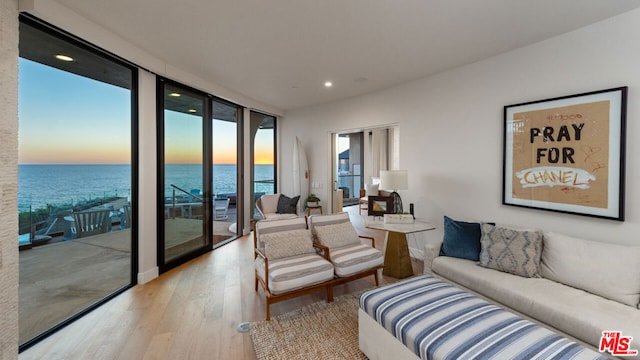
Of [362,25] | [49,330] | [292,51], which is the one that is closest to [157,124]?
[292,51]

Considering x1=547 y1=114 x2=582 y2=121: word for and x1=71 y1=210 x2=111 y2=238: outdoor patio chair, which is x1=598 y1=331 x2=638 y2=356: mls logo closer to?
x1=547 y1=114 x2=582 y2=121: word for

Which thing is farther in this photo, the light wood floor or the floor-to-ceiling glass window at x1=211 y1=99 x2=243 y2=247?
the floor-to-ceiling glass window at x1=211 y1=99 x2=243 y2=247

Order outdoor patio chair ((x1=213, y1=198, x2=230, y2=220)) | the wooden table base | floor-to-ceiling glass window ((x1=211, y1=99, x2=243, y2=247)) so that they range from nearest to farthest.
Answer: the wooden table base, floor-to-ceiling glass window ((x1=211, y1=99, x2=243, y2=247)), outdoor patio chair ((x1=213, y1=198, x2=230, y2=220))

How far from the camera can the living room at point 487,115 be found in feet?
7.40

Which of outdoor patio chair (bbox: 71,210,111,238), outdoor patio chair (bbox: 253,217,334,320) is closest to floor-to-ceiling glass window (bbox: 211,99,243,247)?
outdoor patio chair (bbox: 71,210,111,238)

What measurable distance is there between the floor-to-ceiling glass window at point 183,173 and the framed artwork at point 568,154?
4261 mm

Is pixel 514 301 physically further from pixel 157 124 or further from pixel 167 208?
pixel 157 124

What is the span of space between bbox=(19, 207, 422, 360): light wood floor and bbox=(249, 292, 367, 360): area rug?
0.39ft

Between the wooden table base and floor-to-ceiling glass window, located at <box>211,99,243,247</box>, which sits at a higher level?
floor-to-ceiling glass window, located at <box>211,99,243,247</box>

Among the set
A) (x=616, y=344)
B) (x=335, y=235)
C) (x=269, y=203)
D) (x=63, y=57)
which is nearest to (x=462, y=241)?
(x=616, y=344)

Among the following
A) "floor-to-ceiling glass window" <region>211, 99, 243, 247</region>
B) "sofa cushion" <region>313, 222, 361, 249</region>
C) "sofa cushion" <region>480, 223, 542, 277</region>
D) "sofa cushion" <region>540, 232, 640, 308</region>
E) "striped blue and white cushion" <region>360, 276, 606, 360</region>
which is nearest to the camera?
"striped blue and white cushion" <region>360, 276, 606, 360</region>

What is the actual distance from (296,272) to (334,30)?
7.81ft

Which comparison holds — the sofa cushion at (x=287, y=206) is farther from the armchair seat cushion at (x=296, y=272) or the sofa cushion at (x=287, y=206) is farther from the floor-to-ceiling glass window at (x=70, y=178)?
the floor-to-ceiling glass window at (x=70, y=178)

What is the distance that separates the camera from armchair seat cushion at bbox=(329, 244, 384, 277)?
2725 millimetres
